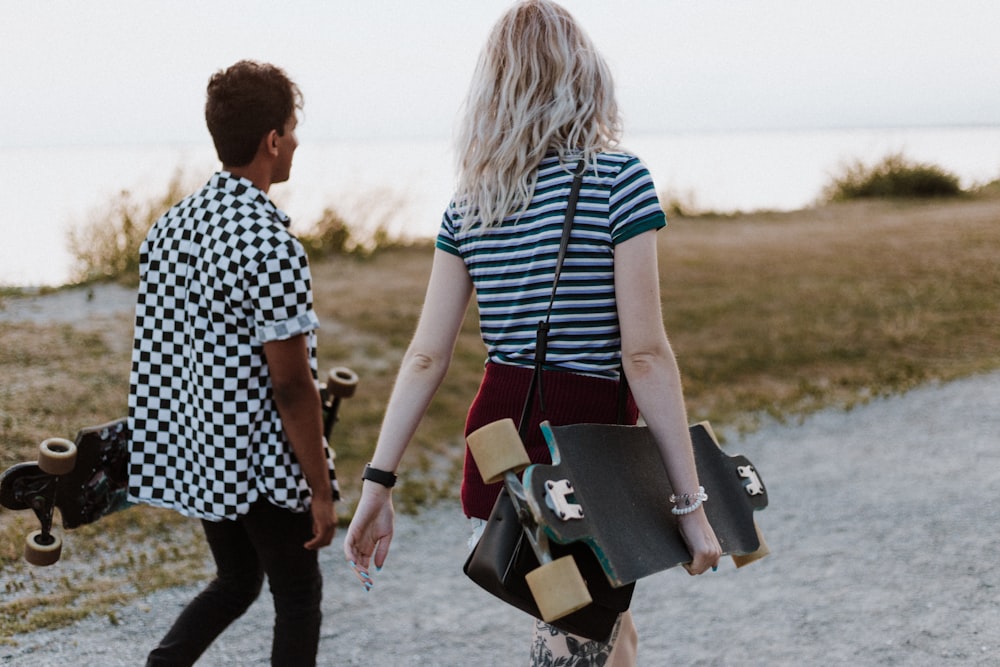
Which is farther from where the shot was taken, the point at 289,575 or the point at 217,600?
the point at 217,600

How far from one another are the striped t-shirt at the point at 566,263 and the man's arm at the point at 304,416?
1.82 feet

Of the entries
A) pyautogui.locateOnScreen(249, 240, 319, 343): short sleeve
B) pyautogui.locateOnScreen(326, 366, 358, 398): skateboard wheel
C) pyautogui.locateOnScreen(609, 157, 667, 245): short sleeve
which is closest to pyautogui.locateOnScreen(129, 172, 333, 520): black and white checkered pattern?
pyautogui.locateOnScreen(249, 240, 319, 343): short sleeve

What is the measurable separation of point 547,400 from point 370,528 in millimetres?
547

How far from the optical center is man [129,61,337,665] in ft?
7.73

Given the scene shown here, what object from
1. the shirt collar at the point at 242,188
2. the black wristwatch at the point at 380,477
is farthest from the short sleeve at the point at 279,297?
the black wristwatch at the point at 380,477

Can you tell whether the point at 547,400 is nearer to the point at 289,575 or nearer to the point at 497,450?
the point at 497,450

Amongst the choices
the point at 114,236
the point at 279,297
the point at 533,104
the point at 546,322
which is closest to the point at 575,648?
the point at 546,322

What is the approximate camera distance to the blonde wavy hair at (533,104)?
2.00 meters

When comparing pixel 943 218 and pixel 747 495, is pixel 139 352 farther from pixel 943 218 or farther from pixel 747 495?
pixel 943 218

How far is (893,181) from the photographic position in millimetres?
17484

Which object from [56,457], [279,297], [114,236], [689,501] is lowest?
[114,236]

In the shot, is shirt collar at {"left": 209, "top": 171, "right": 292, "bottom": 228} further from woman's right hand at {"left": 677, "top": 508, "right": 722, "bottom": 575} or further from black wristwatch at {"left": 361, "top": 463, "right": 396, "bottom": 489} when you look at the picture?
woman's right hand at {"left": 677, "top": 508, "right": 722, "bottom": 575}

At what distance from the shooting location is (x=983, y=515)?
15.6ft

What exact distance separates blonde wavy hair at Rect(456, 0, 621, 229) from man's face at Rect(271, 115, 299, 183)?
713mm
